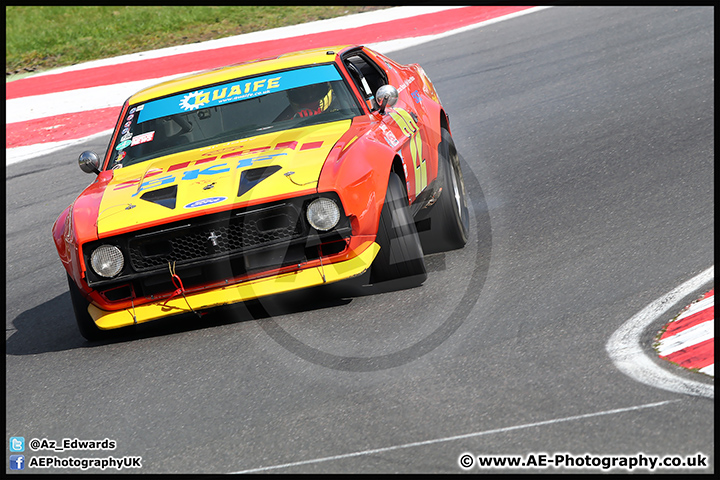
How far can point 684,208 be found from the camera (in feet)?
17.5

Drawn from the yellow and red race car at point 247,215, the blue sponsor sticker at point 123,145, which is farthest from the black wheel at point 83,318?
the blue sponsor sticker at point 123,145

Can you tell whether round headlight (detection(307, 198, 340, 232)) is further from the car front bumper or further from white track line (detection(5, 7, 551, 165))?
white track line (detection(5, 7, 551, 165))

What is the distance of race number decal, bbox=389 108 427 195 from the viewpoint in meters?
5.10

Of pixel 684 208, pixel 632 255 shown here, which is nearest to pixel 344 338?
pixel 632 255

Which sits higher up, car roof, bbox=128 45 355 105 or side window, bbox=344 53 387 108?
car roof, bbox=128 45 355 105

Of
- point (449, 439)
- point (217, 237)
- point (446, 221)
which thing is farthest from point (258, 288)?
point (449, 439)

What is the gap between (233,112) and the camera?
5312mm

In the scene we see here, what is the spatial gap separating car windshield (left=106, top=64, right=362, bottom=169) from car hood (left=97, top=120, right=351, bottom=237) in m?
0.22

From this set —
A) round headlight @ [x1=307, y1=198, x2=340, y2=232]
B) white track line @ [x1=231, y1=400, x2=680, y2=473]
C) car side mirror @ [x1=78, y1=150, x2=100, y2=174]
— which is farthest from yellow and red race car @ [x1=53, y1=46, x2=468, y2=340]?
white track line @ [x1=231, y1=400, x2=680, y2=473]

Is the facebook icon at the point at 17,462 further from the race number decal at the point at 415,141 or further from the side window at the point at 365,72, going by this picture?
the side window at the point at 365,72

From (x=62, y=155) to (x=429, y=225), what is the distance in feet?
18.6

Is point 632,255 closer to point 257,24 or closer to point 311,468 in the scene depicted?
point 311,468

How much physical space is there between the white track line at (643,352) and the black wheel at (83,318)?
8.54 ft

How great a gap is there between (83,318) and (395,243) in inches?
65.8
